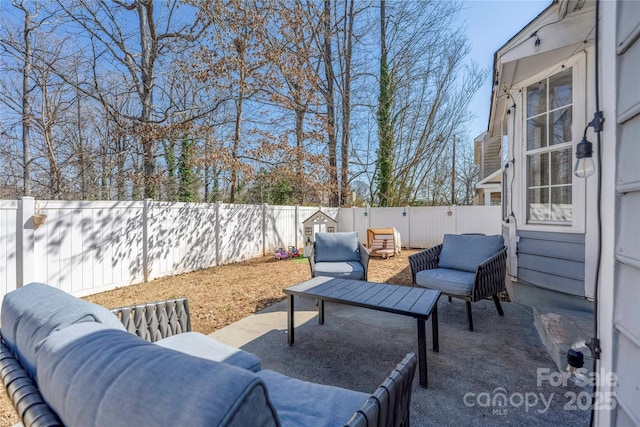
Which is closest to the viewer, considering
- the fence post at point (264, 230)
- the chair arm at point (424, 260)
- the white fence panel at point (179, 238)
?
the chair arm at point (424, 260)

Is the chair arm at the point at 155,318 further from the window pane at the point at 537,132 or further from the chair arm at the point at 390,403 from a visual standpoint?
the window pane at the point at 537,132

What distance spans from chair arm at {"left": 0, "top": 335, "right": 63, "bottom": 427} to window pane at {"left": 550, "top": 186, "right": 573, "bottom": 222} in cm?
440

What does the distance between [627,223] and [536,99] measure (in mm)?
3453

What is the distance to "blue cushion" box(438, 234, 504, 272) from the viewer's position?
12.5ft

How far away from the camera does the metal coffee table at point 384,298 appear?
2213 mm

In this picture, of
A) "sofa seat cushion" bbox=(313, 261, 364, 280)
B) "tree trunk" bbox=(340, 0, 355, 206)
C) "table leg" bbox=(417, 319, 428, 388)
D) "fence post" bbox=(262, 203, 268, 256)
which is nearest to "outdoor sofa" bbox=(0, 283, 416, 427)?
"table leg" bbox=(417, 319, 428, 388)

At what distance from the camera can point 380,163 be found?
11.6 m

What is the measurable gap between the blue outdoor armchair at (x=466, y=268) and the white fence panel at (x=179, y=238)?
4765mm

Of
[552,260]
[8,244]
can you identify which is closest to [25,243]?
[8,244]

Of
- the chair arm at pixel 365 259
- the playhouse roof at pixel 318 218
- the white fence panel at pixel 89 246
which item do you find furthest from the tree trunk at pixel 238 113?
the chair arm at pixel 365 259

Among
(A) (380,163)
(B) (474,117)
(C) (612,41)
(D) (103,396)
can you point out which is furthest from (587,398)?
(B) (474,117)

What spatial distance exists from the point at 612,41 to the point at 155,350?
6.61 ft

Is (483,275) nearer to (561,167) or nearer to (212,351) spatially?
(561,167)

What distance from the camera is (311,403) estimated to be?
50.6 inches
